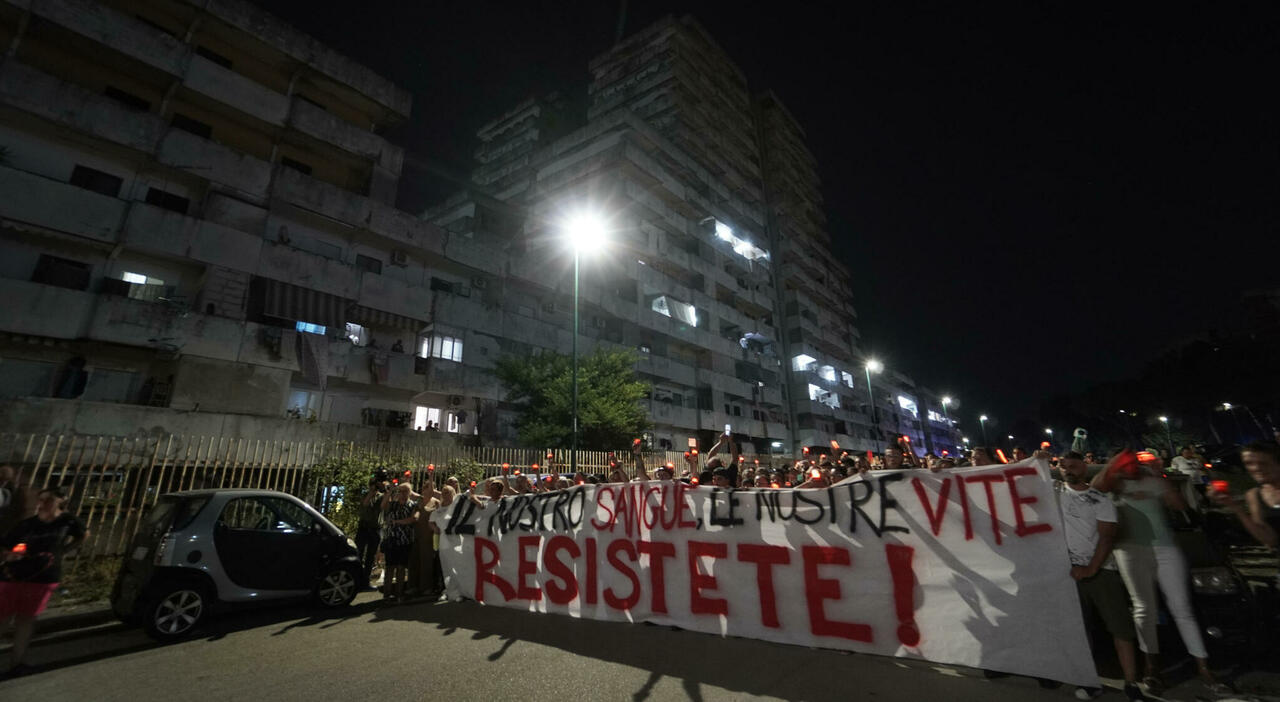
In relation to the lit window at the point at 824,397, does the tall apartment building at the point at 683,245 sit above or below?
above

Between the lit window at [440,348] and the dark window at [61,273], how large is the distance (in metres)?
11.3

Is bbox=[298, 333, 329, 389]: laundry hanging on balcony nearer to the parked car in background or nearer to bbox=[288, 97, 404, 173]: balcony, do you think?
bbox=[288, 97, 404, 173]: balcony

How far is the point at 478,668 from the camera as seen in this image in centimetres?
449

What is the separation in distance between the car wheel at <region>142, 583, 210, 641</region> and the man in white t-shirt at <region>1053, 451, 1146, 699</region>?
29.5 feet

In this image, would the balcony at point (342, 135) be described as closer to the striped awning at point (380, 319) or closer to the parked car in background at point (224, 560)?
the striped awning at point (380, 319)

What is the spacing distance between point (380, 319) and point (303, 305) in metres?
3.04

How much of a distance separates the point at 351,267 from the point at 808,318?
45935 mm

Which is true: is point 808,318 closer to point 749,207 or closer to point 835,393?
point 835,393

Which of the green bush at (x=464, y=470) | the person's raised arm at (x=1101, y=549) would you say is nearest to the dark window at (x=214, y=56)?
the green bush at (x=464, y=470)

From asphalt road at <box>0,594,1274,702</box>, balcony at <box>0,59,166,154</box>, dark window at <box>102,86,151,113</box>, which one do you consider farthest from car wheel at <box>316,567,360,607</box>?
dark window at <box>102,86,151,113</box>

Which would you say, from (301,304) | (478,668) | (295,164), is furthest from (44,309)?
(478,668)

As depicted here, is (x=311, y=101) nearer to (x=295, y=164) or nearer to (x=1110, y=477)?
(x=295, y=164)

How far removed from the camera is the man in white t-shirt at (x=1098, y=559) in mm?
3887

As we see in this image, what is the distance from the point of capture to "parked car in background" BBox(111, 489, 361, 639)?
5.83m
